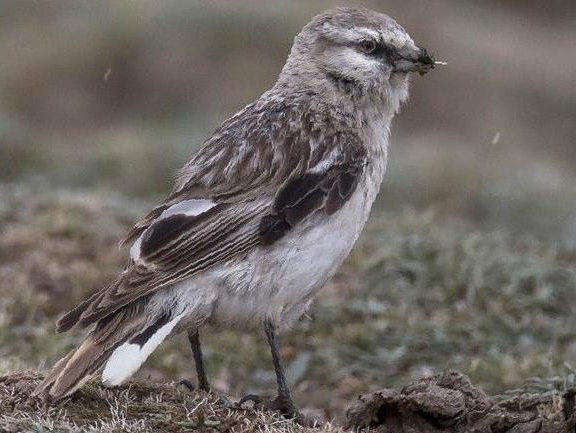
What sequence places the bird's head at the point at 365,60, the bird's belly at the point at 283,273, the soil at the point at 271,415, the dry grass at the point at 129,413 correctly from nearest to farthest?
the dry grass at the point at 129,413 → the soil at the point at 271,415 → the bird's belly at the point at 283,273 → the bird's head at the point at 365,60

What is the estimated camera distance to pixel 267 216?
6.42 metres

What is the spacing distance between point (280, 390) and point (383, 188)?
8559 millimetres

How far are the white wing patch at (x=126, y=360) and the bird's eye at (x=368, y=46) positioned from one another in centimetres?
208

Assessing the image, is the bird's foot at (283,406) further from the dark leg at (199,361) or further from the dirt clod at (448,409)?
the dark leg at (199,361)

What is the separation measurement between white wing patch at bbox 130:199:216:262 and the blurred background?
1.43m

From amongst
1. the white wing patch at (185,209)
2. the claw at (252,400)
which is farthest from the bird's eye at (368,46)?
the claw at (252,400)

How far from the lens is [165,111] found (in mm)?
17875

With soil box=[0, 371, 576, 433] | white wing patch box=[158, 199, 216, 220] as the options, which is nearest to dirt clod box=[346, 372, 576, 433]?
soil box=[0, 371, 576, 433]

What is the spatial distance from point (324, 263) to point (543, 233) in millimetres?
7095

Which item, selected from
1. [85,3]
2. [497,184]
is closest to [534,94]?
[497,184]

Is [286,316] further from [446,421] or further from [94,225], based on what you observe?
[94,225]

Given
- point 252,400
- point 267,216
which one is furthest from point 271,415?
point 267,216

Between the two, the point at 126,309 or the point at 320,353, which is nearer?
the point at 126,309

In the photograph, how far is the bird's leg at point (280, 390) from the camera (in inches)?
252
